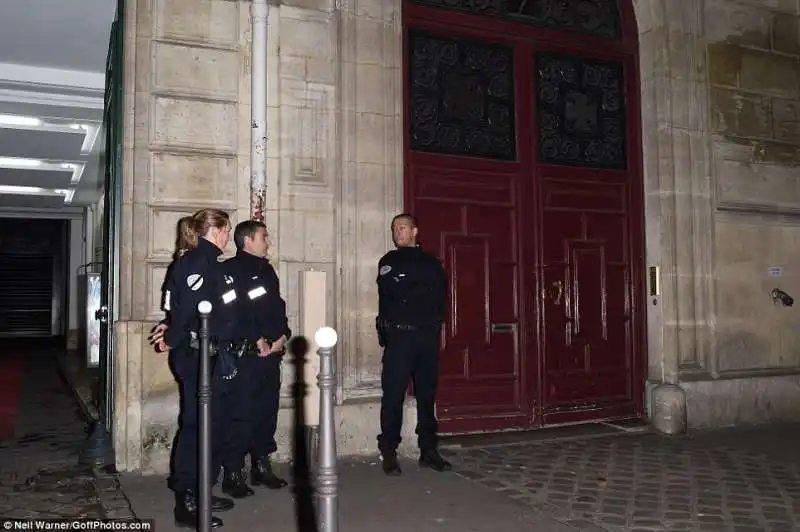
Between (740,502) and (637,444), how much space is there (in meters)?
1.73

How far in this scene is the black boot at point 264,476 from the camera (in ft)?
14.9

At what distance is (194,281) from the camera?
383 centimetres

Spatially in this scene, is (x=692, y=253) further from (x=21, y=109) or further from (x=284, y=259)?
(x=21, y=109)

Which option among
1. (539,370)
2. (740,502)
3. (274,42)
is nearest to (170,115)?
(274,42)

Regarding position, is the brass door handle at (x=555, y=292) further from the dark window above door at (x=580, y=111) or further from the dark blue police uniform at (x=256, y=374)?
the dark blue police uniform at (x=256, y=374)

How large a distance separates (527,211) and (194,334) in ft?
12.4

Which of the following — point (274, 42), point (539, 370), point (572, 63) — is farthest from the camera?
Result: point (572, 63)

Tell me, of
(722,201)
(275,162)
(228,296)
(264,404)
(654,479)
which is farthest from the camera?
(722,201)

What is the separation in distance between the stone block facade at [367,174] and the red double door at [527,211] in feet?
1.04

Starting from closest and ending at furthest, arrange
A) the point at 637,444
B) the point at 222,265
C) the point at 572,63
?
the point at 222,265
the point at 637,444
the point at 572,63

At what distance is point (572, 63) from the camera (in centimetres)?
702

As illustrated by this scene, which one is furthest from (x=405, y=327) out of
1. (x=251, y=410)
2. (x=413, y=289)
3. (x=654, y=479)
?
(x=654, y=479)

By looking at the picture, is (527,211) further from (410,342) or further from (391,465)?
(391,465)

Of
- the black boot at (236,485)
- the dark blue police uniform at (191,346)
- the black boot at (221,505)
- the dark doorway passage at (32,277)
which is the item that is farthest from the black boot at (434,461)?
the dark doorway passage at (32,277)
